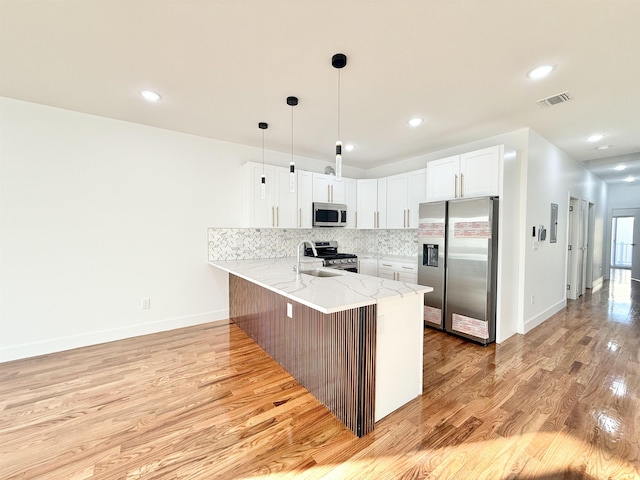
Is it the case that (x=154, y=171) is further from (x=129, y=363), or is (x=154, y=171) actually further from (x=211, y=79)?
(x=129, y=363)

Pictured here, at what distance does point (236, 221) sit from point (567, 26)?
12.6ft

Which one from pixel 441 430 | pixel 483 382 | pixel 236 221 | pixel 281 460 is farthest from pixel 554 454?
pixel 236 221

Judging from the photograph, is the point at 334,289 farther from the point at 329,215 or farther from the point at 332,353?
the point at 329,215

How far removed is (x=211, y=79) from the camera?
7.73 feet

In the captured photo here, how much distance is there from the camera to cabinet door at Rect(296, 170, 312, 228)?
441 cm

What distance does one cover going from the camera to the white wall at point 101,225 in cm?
281

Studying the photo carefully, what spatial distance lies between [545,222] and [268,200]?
161 inches

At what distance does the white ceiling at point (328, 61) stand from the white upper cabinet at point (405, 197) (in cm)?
109

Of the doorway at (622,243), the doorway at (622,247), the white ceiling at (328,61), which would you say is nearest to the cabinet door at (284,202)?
the white ceiling at (328,61)

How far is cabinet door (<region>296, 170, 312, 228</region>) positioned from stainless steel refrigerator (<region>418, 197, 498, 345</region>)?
175 cm

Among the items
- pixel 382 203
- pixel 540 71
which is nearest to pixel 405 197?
pixel 382 203

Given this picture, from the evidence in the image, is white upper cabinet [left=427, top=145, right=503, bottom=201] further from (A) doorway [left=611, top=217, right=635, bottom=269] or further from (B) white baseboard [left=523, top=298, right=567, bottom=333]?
(A) doorway [left=611, top=217, right=635, bottom=269]

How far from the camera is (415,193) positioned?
4441 mm

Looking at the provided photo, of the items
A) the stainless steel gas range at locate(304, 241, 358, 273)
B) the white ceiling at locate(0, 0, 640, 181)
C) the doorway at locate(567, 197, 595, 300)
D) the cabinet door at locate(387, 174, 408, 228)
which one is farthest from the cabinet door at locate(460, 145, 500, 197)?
the doorway at locate(567, 197, 595, 300)
